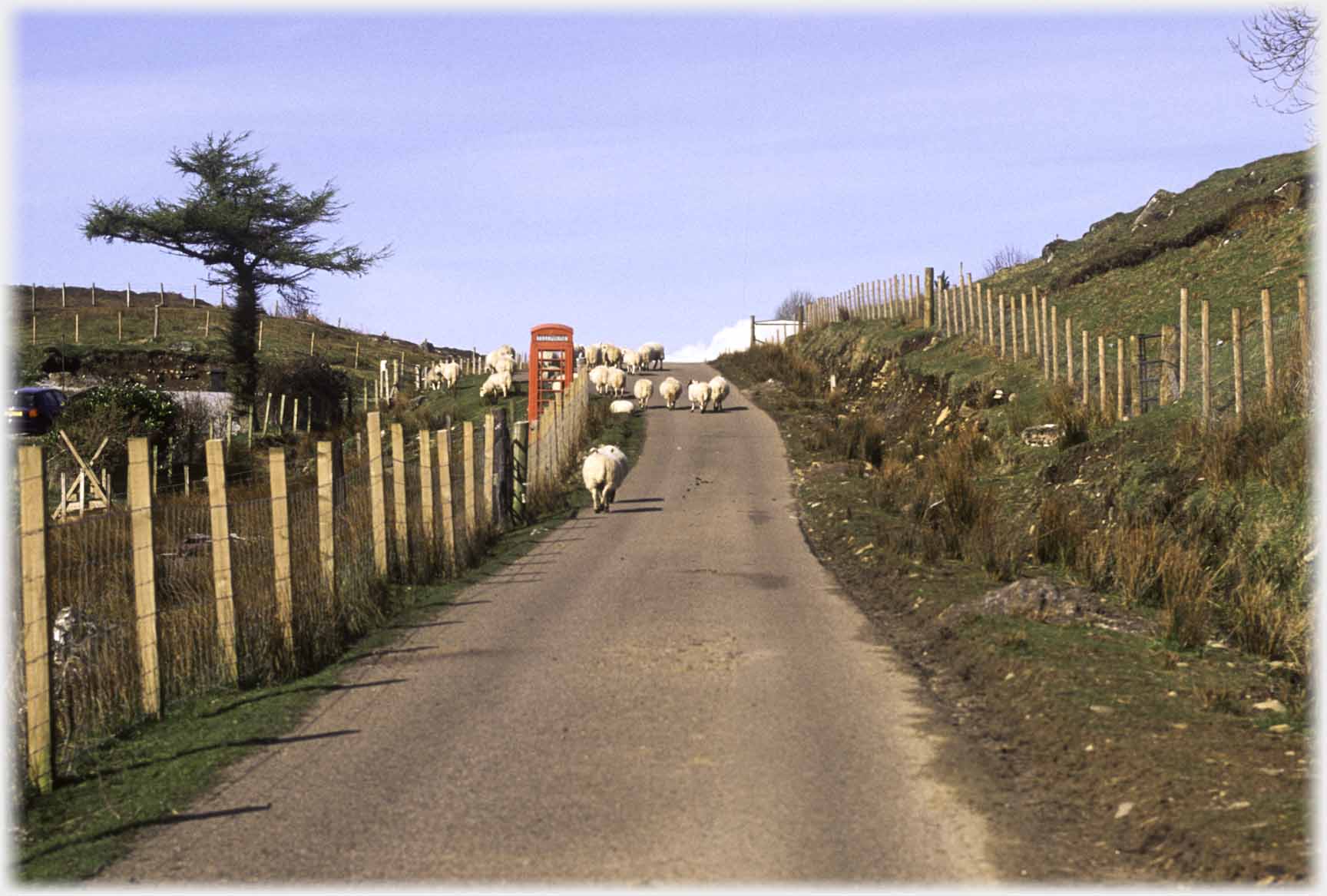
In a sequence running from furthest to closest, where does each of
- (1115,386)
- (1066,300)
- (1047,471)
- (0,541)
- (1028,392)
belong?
(1066,300) < (1028,392) < (1115,386) < (1047,471) < (0,541)

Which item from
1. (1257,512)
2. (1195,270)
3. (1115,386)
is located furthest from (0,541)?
(1195,270)

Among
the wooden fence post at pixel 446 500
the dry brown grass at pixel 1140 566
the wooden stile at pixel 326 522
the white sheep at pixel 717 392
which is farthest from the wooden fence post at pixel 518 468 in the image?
the white sheep at pixel 717 392

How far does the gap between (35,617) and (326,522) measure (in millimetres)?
4960

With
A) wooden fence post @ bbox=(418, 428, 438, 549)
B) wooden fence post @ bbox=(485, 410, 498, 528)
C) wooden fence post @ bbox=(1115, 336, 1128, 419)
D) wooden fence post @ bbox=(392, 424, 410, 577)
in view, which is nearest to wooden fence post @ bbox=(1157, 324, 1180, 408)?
wooden fence post @ bbox=(1115, 336, 1128, 419)

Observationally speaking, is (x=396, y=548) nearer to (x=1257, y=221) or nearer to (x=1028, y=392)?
(x=1028, y=392)

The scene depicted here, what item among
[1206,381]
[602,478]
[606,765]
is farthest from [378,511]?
[1206,381]

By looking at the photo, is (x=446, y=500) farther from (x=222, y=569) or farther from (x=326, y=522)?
(x=222, y=569)

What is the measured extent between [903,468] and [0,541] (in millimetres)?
20234

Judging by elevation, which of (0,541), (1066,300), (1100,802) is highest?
(1066,300)

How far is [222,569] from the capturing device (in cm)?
1188

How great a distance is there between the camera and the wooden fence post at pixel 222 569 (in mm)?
11867

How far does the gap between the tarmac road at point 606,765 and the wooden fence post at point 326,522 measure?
108 centimetres

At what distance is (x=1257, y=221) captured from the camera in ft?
147

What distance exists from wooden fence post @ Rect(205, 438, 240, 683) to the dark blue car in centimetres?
2994
